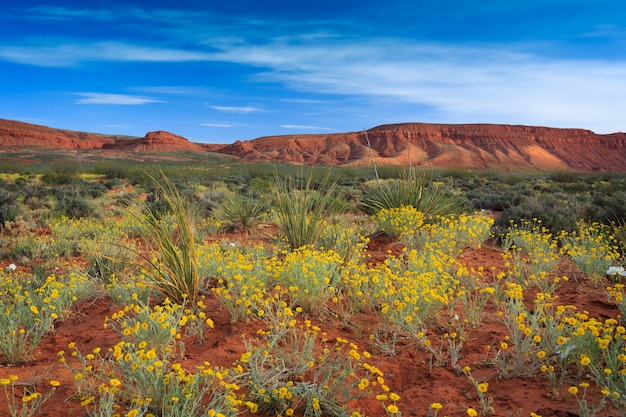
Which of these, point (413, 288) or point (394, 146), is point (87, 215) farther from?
point (394, 146)

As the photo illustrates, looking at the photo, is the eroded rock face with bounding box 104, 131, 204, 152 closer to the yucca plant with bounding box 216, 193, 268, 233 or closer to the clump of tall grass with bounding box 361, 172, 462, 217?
the yucca plant with bounding box 216, 193, 268, 233

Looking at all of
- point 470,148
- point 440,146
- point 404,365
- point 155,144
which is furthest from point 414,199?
point 155,144

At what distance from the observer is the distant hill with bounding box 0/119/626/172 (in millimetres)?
94938

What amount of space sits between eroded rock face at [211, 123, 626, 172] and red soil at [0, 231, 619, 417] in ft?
292

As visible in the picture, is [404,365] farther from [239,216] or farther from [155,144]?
[155,144]

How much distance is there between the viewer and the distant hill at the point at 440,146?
94.9m

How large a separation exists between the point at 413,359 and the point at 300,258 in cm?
165

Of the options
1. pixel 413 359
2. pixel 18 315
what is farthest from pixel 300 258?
pixel 18 315

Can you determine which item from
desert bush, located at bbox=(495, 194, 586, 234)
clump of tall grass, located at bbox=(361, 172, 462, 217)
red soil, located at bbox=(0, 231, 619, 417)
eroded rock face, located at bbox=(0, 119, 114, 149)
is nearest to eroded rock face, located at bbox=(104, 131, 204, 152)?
eroded rock face, located at bbox=(0, 119, 114, 149)

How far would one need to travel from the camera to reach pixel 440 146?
10206 centimetres

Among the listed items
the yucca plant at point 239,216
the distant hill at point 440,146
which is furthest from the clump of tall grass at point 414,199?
the distant hill at point 440,146

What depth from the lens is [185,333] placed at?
362 cm

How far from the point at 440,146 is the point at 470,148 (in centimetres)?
650

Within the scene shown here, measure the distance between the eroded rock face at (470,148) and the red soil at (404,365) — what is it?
88868mm
